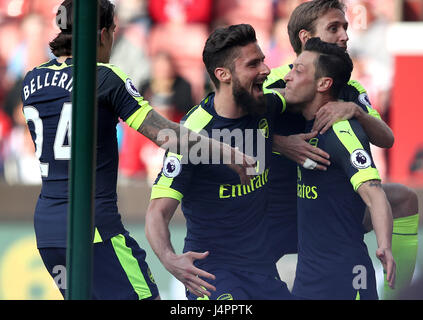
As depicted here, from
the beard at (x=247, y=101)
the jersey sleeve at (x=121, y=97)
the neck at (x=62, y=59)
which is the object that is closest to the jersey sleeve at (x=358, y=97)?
the beard at (x=247, y=101)

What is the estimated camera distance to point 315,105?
14.1 feet

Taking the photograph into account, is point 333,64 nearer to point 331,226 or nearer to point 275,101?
point 275,101

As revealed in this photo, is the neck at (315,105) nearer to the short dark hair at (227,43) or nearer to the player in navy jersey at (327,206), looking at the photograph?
the player in navy jersey at (327,206)

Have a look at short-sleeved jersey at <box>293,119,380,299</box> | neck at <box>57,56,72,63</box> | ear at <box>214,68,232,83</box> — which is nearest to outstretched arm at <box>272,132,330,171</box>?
short-sleeved jersey at <box>293,119,380,299</box>

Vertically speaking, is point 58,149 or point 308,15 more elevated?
point 308,15

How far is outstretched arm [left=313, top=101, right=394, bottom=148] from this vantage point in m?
4.14

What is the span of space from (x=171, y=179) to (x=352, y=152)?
0.86 meters

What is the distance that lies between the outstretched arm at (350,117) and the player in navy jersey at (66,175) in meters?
1.01

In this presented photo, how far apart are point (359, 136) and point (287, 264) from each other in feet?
4.33

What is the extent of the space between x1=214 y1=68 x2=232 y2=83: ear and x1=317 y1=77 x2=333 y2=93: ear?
45cm

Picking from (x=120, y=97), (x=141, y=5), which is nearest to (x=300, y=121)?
(x=120, y=97)

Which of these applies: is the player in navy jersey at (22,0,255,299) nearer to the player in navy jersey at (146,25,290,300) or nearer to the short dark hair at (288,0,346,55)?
the player in navy jersey at (146,25,290,300)

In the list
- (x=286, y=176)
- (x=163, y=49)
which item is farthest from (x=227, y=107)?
(x=163, y=49)

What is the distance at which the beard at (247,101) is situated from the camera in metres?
4.24
